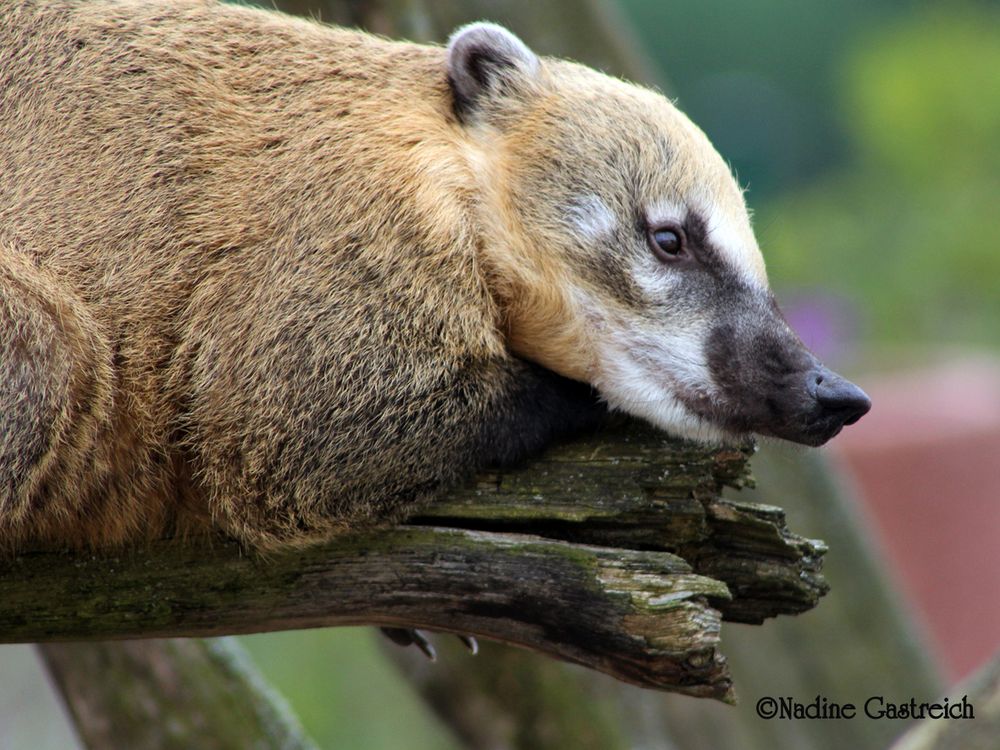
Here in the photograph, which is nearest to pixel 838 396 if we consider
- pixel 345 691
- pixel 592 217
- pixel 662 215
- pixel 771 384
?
pixel 771 384

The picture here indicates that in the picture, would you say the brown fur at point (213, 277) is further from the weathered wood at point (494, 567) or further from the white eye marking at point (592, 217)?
the white eye marking at point (592, 217)

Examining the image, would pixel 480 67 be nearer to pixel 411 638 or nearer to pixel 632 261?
pixel 632 261

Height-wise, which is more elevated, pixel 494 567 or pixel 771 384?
pixel 771 384

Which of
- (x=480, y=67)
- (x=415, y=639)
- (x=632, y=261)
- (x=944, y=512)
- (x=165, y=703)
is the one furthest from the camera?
(x=944, y=512)

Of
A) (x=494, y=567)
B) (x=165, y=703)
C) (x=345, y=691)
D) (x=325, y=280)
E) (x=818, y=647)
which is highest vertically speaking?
(x=325, y=280)

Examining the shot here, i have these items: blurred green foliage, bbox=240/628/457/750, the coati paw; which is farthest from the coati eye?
blurred green foliage, bbox=240/628/457/750

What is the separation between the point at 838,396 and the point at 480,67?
6.43 feet

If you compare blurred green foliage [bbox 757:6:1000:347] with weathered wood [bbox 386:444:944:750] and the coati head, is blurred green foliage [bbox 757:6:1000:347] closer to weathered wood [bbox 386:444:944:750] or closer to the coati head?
weathered wood [bbox 386:444:944:750]

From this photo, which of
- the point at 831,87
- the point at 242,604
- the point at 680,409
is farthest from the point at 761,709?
the point at 831,87

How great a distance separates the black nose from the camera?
13.3 feet

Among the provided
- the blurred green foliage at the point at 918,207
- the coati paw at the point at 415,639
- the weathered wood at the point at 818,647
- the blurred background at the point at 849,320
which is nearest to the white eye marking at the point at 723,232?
the blurred background at the point at 849,320

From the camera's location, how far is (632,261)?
175 inches

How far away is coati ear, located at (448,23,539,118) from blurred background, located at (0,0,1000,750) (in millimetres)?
1495

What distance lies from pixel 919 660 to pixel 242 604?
5426 millimetres
